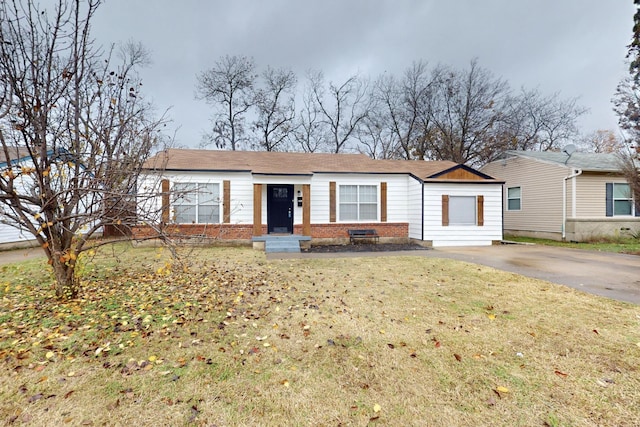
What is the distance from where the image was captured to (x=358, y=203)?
525 inches

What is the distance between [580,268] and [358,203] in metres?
7.71

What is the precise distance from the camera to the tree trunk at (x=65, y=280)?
4.81 meters

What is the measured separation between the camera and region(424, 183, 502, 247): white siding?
12.6m

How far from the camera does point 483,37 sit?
21.0 meters

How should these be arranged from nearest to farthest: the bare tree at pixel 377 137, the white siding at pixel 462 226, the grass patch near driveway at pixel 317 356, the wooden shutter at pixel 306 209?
1. the grass patch near driveway at pixel 317 356
2. the wooden shutter at pixel 306 209
3. the white siding at pixel 462 226
4. the bare tree at pixel 377 137

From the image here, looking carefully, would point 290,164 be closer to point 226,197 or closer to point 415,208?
point 226,197

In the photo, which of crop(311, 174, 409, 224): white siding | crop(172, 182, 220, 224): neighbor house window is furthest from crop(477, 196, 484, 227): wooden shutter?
crop(172, 182, 220, 224): neighbor house window

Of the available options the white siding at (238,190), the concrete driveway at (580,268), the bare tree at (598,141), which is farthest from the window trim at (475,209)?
the bare tree at (598,141)

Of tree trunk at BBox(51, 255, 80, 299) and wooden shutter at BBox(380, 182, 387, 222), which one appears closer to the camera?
tree trunk at BBox(51, 255, 80, 299)

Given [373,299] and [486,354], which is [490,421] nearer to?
[486,354]

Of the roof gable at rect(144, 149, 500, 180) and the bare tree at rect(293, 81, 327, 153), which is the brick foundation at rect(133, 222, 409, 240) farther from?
the bare tree at rect(293, 81, 327, 153)

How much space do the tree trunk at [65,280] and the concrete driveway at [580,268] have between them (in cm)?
884

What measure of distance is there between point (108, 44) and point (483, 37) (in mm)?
23485

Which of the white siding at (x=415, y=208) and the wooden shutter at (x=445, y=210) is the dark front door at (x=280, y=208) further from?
the wooden shutter at (x=445, y=210)
